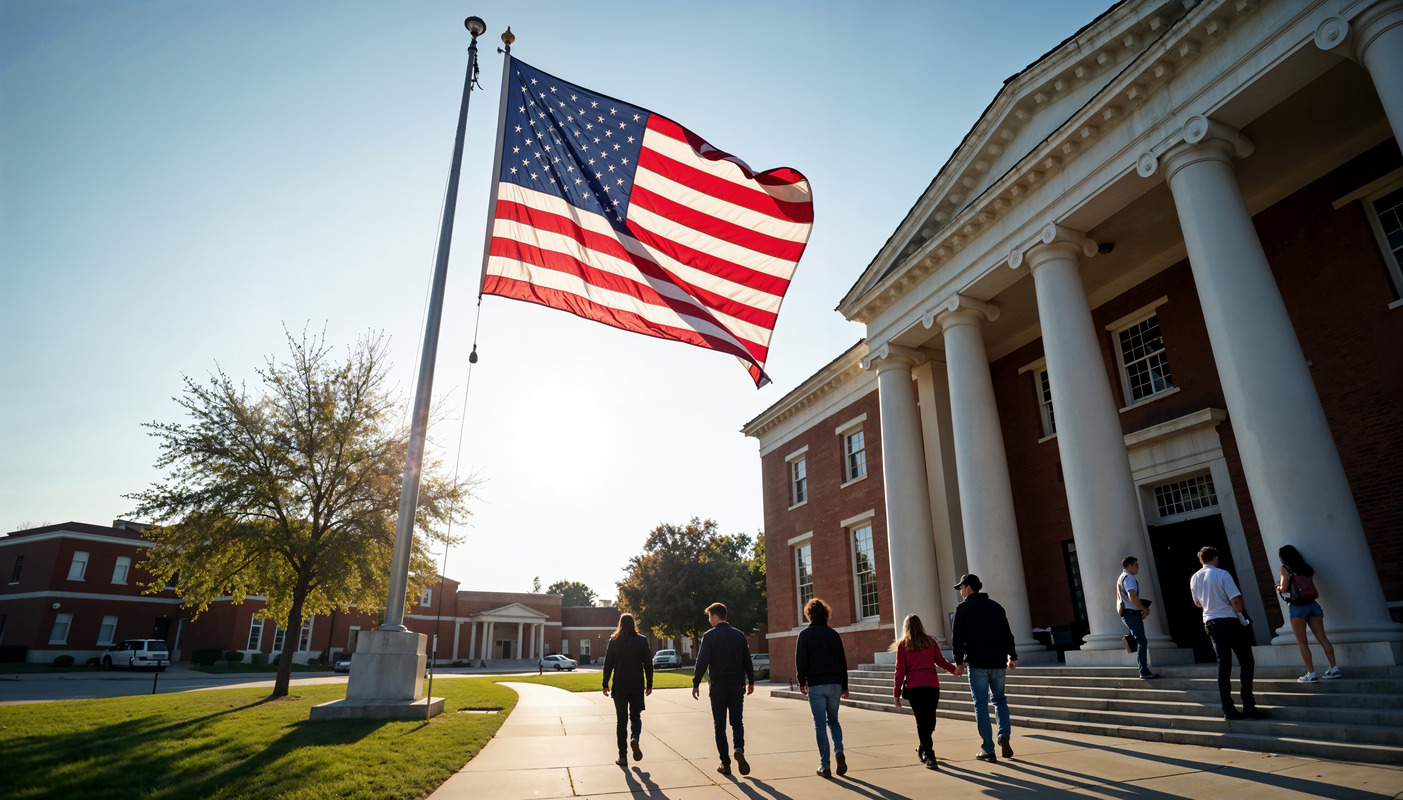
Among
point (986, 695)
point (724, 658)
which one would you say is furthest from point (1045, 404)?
point (724, 658)

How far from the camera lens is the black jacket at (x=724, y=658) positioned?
7246mm

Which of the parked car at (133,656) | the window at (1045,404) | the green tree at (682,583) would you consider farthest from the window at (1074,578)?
the parked car at (133,656)

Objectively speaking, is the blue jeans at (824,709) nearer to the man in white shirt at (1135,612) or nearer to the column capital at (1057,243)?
the man in white shirt at (1135,612)

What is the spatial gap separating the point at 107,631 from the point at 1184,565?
57.2m

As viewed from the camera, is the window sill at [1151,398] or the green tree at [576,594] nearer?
the window sill at [1151,398]

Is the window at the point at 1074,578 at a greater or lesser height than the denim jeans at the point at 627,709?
greater

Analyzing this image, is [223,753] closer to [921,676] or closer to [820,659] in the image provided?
[820,659]

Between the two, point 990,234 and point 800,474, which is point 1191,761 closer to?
point 990,234

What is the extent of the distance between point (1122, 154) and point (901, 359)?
726cm

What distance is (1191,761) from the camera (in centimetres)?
688

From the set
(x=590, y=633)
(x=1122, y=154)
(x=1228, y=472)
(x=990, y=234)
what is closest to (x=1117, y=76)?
(x=1122, y=154)

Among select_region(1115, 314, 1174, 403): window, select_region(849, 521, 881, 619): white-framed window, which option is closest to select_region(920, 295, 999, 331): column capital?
select_region(1115, 314, 1174, 403): window

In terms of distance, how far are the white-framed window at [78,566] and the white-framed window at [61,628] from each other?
90.3 inches

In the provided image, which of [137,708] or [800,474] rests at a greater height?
[800,474]
